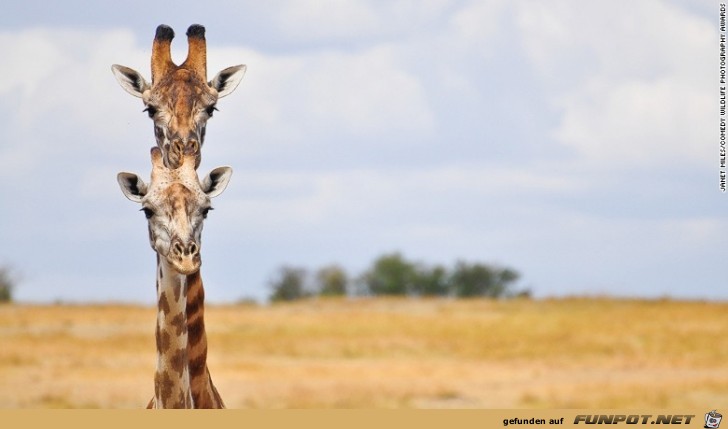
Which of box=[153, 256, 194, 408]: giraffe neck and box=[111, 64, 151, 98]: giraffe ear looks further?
box=[111, 64, 151, 98]: giraffe ear

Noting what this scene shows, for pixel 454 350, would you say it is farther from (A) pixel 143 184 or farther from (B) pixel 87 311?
(A) pixel 143 184

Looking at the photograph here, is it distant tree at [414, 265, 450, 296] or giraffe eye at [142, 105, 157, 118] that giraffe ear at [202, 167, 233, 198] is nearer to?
giraffe eye at [142, 105, 157, 118]

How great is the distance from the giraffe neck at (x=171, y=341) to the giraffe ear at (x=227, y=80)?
4.97ft

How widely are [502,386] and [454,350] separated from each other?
1122cm

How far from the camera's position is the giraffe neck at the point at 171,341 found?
8.59 m

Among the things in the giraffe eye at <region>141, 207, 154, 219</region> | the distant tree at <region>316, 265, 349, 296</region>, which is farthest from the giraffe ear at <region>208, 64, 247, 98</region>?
the distant tree at <region>316, 265, 349, 296</region>

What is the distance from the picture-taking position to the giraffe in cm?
766

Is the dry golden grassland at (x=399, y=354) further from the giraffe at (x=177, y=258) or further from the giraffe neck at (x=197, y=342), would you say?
the giraffe at (x=177, y=258)

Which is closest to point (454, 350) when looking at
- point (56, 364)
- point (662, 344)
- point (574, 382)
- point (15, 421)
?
point (662, 344)

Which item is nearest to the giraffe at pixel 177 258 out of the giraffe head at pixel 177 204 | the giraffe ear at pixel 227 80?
the giraffe head at pixel 177 204

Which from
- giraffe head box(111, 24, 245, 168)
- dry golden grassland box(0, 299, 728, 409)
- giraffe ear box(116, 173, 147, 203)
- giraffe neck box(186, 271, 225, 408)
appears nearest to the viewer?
giraffe ear box(116, 173, 147, 203)

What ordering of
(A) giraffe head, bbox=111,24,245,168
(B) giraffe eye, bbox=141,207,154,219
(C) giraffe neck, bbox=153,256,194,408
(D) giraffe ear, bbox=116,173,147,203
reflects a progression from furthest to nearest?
1. (A) giraffe head, bbox=111,24,245,168
2. (C) giraffe neck, bbox=153,256,194,408
3. (D) giraffe ear, bbox=116,173,147,203
4. (B) giraffe eye, bbox=141,207,154,219

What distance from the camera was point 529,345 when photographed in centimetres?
5619

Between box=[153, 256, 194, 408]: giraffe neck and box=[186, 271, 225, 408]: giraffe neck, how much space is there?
78 centimetres
